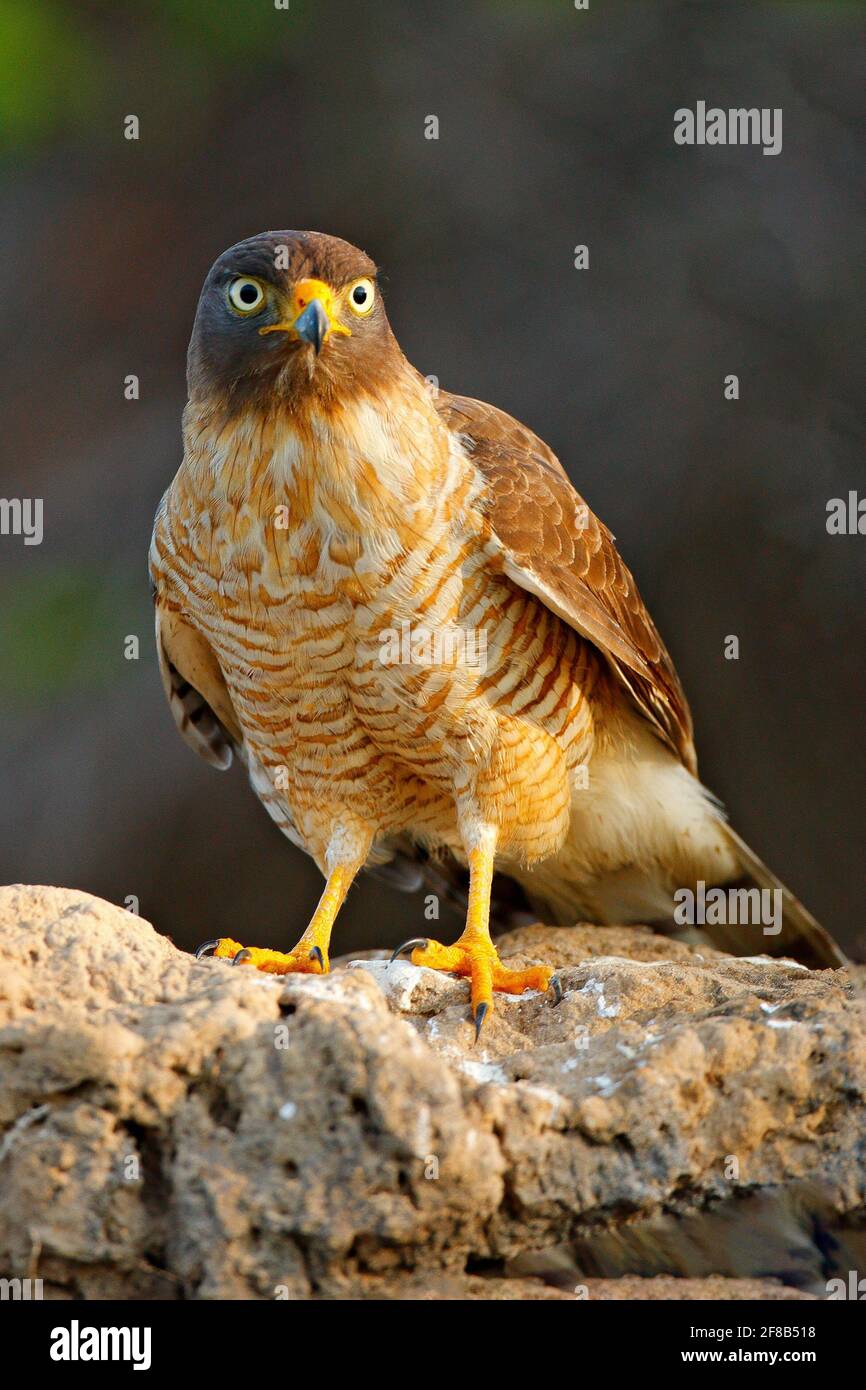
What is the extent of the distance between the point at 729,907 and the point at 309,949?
1.43 m

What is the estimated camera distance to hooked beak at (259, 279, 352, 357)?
296 cm

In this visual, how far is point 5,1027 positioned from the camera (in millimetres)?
2145

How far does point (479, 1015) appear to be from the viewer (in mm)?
2875

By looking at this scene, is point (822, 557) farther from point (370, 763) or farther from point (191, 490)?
point (191, 490)

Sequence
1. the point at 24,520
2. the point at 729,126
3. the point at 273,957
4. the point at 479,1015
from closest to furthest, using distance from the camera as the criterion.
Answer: the point at 479,1015 < the point at 273,957 < the point at 729,126 < the point at 24,520

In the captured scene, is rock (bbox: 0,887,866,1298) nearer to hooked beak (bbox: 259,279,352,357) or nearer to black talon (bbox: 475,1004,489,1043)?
black talon (bbox: 475,1004,489,1043)

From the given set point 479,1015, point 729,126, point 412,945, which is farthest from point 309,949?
point 729,126

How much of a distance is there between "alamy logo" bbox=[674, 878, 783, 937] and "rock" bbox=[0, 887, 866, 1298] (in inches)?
67.0

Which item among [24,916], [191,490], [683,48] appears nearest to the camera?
[24,916]

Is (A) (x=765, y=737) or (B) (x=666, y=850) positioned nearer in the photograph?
(B) (x=666, y=850)

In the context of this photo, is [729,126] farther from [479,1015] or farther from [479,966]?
[479,1015]

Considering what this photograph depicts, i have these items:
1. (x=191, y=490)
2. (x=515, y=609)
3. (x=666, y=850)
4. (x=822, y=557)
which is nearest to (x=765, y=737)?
(x=822, y=557)

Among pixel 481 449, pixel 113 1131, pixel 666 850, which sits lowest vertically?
pixel 113 1131

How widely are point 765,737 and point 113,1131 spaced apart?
3.77m
